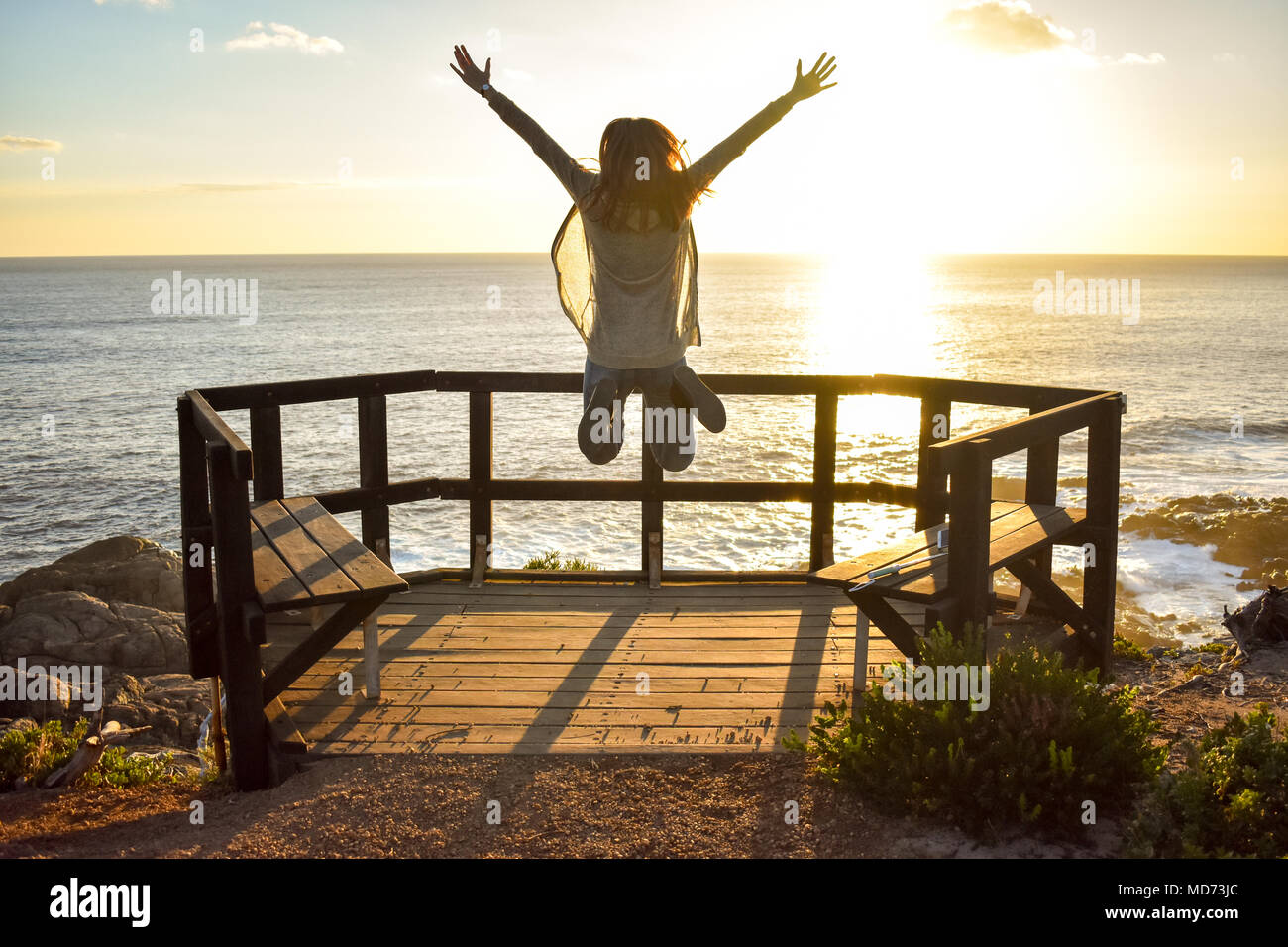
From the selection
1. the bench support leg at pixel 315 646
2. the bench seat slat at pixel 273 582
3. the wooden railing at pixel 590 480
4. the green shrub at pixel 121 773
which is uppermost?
the wooden railing at pixel 590 480

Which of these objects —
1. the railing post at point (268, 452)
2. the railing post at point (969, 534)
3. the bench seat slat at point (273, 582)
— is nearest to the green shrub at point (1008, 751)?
the railing post at point (969, 534)

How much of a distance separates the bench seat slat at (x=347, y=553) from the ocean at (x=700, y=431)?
12.7m

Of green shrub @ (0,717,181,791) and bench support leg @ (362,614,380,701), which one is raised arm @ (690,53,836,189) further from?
green shrub @ (0,717,181,791)

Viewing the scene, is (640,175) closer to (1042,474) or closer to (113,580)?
(1042,474)

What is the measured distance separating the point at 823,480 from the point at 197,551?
14.5 feet

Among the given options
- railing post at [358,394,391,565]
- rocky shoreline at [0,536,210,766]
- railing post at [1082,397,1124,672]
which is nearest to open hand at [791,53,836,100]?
railing post at [1082,397,1124,672]

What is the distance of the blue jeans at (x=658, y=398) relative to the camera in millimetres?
5754

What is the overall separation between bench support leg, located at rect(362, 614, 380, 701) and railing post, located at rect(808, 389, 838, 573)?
3419mm

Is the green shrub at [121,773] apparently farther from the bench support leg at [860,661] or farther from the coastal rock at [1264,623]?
the coastal rock at [1264,623]

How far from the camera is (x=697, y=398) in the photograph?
19.3 feet

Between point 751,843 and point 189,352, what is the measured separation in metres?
62.5

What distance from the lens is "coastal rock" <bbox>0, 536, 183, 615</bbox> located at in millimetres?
14781

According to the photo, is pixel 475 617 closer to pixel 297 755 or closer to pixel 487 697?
pixel 487 697

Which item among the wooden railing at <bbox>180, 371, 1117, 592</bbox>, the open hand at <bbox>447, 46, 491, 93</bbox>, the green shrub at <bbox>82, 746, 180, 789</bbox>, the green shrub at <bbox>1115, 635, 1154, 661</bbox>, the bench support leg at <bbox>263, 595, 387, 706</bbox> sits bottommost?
the green shrub at <bbox>82, 746, 180, 789</bbox>
